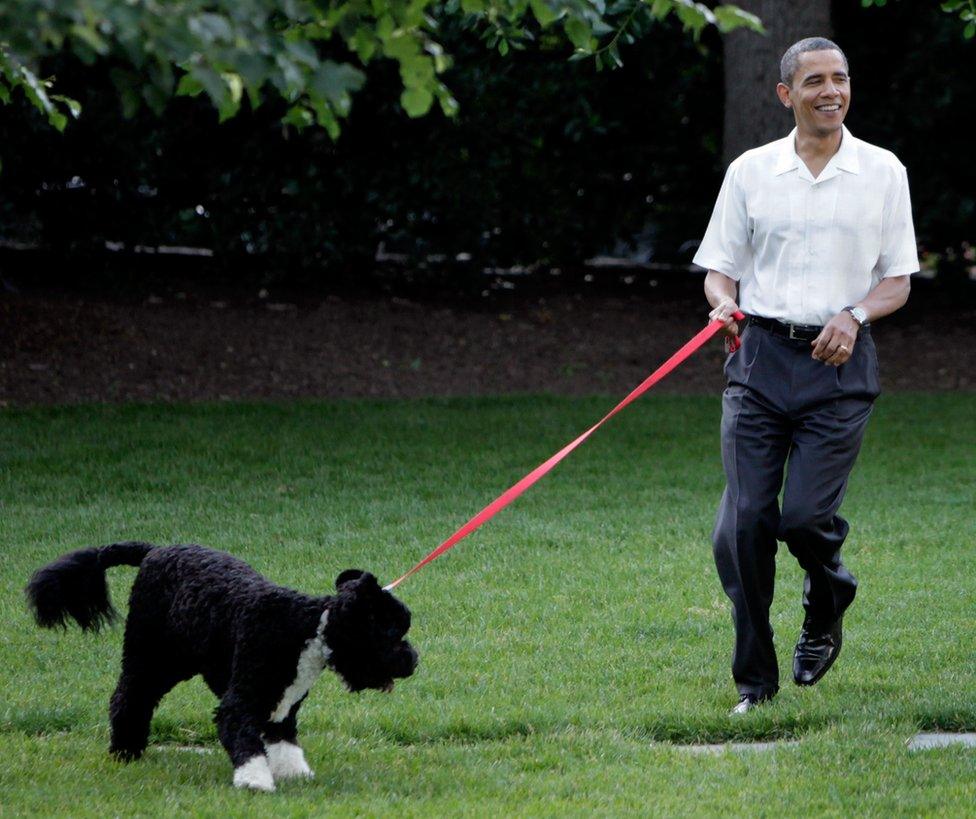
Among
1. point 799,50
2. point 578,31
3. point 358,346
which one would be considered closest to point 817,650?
point 799,50

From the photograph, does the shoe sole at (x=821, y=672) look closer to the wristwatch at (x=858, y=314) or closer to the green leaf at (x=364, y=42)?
the wristwatch at (x=858, y=314)

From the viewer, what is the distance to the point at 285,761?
4.49 meters

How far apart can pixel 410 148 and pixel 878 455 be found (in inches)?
203

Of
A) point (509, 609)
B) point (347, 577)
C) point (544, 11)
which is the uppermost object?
point (544, 11)

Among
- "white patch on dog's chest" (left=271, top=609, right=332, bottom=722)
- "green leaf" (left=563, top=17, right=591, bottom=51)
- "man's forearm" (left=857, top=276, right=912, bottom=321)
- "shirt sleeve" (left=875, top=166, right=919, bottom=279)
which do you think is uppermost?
"green leaf" (left=563, top=17, right=591, bottom=51)

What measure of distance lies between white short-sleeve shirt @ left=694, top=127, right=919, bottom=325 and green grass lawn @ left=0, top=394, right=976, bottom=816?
1.46 m

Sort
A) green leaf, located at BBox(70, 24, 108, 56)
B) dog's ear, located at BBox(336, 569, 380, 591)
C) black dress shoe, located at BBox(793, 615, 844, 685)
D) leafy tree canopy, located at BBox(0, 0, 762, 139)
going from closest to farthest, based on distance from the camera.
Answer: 1. green leaf, located at BBox(70, 24, 108, 56)
2. leafy tree canopy, located at BBox(0, 0, 762, 139)
3. dog's ear, located at BBox(336, 569, 380, 591)
4. black dress shoe, located at BBox(793, 615, 844, 685)

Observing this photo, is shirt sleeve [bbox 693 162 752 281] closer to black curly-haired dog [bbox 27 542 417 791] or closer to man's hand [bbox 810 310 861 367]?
man's hand [bbox 810 310 861 367]

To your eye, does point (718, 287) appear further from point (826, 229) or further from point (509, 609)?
point (509, 609)

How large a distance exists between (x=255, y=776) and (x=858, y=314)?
2.47 m

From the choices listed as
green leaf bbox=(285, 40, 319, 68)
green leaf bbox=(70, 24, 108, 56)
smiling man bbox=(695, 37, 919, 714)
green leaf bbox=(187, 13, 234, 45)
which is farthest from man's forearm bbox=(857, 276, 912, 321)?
green leaf bbox=(70, 24, 108, 56)

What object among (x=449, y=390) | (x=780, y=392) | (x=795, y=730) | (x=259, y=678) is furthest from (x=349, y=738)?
(x=449, y=390)

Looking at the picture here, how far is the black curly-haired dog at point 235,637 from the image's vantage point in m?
4.29

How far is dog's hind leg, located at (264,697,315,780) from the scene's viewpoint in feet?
14.7
